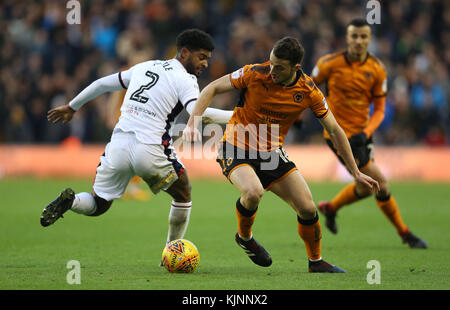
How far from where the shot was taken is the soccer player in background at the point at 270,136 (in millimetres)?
6641

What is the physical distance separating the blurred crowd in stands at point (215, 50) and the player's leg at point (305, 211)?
12158 millimetres

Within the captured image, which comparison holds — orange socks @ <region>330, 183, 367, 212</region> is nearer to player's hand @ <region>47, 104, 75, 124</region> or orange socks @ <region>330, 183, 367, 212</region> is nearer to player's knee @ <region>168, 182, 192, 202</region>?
player's knee @ <region>168, 182, 192, 202</region>

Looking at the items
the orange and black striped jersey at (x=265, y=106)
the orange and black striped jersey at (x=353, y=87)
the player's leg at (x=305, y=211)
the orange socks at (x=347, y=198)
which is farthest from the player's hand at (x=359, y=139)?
Result: the player's leg at (x=305, y=211)

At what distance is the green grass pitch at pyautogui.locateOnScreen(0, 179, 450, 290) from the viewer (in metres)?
6.27

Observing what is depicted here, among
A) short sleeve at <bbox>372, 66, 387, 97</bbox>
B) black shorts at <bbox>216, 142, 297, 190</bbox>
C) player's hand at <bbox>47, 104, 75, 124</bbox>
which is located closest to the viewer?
black shorts at <bbox>216, 142, 297, 190</bbox>

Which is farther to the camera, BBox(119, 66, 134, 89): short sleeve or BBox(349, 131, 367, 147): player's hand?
BBox(349, 131, 367, 147): player's hand

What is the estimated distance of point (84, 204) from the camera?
22.9 feet

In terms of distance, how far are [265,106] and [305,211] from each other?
1.06m

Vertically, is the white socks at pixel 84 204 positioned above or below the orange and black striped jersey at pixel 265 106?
below

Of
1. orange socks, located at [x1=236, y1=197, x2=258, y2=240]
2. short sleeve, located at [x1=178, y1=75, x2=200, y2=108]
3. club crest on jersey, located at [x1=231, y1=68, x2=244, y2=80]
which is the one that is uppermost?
club crest on jersey, located at [x1=231, y1=68, x2=244, y2=80]

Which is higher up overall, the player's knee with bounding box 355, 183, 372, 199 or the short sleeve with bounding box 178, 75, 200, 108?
the short sleeve with bounding box 178, 75, 200, 108

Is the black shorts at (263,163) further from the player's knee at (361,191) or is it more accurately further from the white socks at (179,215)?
the player's knee at (361,191)

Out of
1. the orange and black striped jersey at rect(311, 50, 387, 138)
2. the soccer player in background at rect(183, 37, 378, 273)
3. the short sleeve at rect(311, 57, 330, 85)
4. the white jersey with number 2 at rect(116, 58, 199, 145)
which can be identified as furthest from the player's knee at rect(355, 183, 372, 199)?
the white jersey with number 2 at rect(116, 58, 199, 145)
